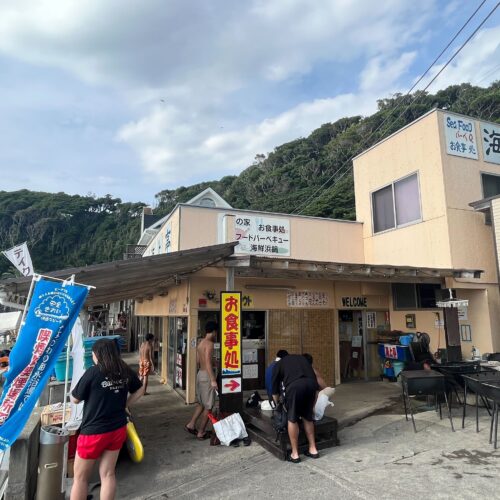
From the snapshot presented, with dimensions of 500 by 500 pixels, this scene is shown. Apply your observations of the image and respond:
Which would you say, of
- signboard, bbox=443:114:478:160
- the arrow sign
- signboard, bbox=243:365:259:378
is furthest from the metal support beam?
signboard, bbox=443:114:478:160

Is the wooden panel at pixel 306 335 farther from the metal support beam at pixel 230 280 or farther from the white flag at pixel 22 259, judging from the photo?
the white flag at pixel 22 259

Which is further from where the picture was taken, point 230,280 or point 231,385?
point 230,280

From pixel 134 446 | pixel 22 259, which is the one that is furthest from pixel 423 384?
pixel 22 259

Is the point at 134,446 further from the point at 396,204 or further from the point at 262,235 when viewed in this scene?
the point at 396,204

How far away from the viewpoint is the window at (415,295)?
31.1ft

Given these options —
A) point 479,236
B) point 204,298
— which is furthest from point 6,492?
point 479,236

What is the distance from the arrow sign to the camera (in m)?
5.88

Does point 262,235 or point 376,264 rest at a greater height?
point 262,235

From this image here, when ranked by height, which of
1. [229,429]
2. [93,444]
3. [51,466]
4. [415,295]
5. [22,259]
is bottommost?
[229,429]

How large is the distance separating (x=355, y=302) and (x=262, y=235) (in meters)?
3.09

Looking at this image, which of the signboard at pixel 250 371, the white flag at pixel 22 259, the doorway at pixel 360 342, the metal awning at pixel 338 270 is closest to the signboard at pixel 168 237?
the metal awning at pixel 338 270

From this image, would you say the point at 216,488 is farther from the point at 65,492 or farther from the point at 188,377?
the point at 188,377

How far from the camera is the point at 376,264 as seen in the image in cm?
917

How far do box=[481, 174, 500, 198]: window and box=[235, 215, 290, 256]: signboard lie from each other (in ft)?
16.3
